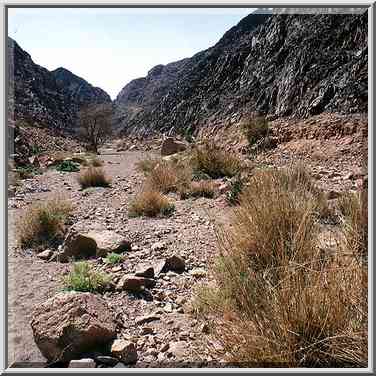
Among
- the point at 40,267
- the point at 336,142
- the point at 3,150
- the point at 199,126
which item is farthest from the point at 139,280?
the point at 199,126

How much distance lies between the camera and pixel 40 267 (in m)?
3.31

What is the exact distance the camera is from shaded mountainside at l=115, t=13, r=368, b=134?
1139cm

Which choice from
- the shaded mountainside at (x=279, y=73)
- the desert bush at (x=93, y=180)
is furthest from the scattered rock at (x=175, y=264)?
the desert bush at (x=93, y=180)

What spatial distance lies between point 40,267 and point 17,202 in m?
2.99

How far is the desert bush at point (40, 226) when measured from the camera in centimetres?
393

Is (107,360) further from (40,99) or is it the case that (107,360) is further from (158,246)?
(40,99)

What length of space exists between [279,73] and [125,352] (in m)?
15.8

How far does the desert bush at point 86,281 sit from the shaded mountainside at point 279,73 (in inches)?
90.9

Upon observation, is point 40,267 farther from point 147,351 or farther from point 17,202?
point 17,202

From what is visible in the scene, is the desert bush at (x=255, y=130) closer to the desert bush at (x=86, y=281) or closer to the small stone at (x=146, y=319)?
the desert bush at (x=86, y=281)

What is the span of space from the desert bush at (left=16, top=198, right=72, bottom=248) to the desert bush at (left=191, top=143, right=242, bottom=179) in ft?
11.2

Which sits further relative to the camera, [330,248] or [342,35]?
[342,35]

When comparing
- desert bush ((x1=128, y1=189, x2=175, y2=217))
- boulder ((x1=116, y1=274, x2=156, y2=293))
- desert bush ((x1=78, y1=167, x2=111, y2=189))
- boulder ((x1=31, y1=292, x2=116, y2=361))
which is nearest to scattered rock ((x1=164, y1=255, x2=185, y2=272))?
boulder ((x1=116, y1=274, x2=156, y2=293))

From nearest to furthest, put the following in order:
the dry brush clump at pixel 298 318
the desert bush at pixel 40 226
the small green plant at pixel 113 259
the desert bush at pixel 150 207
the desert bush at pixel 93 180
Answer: the dry brush clump at pixel 298 318 → the small green plant at pixel 113 259 → the desert bush at pixel 40 226 → the desert bush at pixel 150 207 → the desert bush at pixel 93 180
